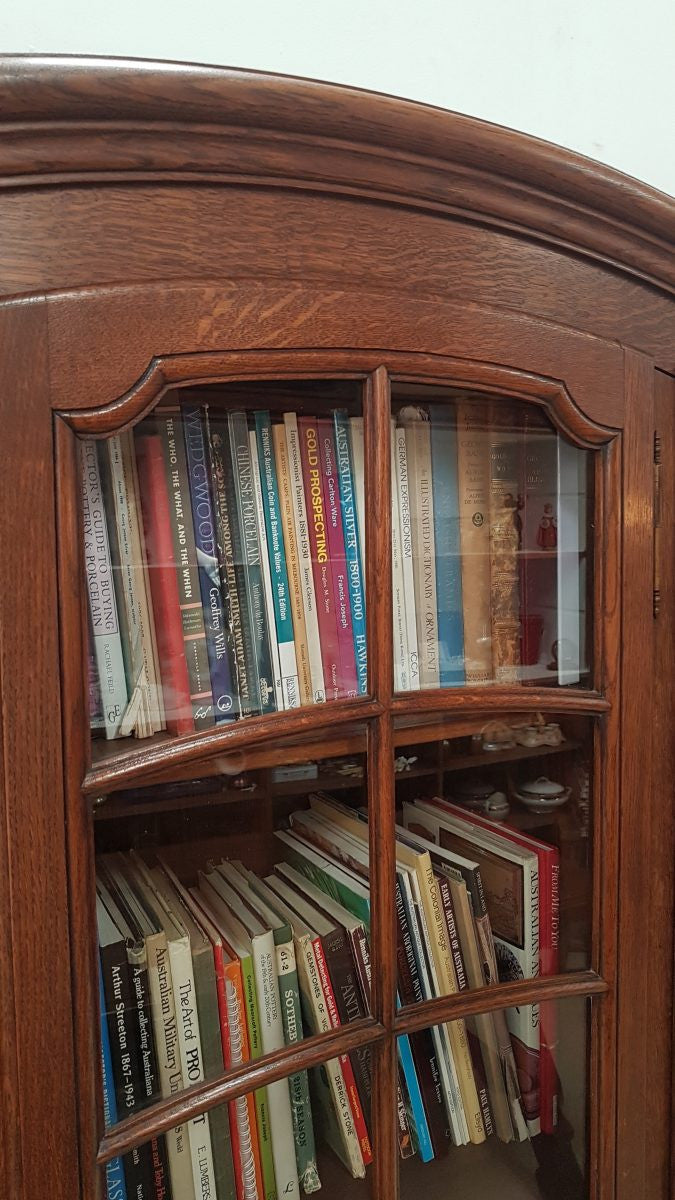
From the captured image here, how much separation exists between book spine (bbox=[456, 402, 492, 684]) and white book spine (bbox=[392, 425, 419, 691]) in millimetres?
62

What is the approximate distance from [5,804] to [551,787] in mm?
509

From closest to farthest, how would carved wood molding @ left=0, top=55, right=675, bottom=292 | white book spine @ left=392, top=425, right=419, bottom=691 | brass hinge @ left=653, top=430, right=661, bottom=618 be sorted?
1. carved wood molding @ left=0, top=55, right=675, bottom=292
2. white book spine @ left=392, top=425, right=419, bottom=691
3. brass hinge @ left=653, top=430, right=661, bottom=618

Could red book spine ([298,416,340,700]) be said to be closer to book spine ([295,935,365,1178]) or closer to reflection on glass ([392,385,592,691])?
reflection on glass ([392,385,592,691])

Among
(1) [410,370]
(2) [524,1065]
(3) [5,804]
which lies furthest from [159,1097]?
(1) [410,370]

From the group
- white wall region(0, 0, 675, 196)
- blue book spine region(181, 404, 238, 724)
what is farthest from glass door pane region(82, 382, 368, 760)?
white wall region(0, 0, 675, 196)

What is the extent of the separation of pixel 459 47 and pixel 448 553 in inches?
22.9

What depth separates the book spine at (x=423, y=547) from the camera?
73cm

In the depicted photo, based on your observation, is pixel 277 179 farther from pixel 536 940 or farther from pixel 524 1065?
pixel 524 1065

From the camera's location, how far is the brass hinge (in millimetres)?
820

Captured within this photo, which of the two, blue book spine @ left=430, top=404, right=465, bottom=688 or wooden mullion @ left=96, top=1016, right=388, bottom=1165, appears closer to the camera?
wooden mullion @ left=96, top=1016, right=388, bottom=1165

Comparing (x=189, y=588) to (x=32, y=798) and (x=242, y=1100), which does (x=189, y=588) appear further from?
(x=242, y=1100)

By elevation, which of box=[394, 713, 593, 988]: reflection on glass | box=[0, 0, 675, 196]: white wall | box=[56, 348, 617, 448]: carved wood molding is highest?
box=[0, 0, 675, 196]: white wall

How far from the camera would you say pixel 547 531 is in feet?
2.65

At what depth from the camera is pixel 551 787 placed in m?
0.82
